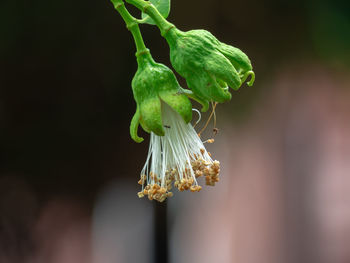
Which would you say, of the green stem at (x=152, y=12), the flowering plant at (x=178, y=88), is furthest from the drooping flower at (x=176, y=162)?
the green stem at (x=152, y=12)

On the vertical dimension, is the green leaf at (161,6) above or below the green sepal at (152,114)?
above

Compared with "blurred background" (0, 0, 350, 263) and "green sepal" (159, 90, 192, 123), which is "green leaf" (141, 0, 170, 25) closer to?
"green sepal" (159, 90, 192, 123)

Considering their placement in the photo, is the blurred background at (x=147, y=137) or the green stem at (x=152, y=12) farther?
the blurred background at (x=147, y=137)

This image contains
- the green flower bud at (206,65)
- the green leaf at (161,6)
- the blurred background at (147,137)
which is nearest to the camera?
the green flower bud at (206,65)

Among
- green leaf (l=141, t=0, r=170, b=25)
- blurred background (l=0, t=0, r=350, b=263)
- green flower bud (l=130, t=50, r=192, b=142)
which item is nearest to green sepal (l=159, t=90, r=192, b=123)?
green flower bud (l=130, t=50, r=192, b=142)

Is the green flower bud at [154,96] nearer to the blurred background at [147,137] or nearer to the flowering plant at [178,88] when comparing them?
the flowering plant at [178,88]

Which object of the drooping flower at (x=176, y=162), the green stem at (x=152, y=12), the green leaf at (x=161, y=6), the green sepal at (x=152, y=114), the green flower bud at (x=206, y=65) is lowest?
the drooping flower at (x=176, y=162)

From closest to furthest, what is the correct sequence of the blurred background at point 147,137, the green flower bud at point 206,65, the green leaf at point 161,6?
the green flower bud at point 206,65 → the green leaf at point 161,6 → the blurred background at point 147,137

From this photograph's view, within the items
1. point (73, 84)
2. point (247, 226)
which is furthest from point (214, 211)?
point (73, 84)
